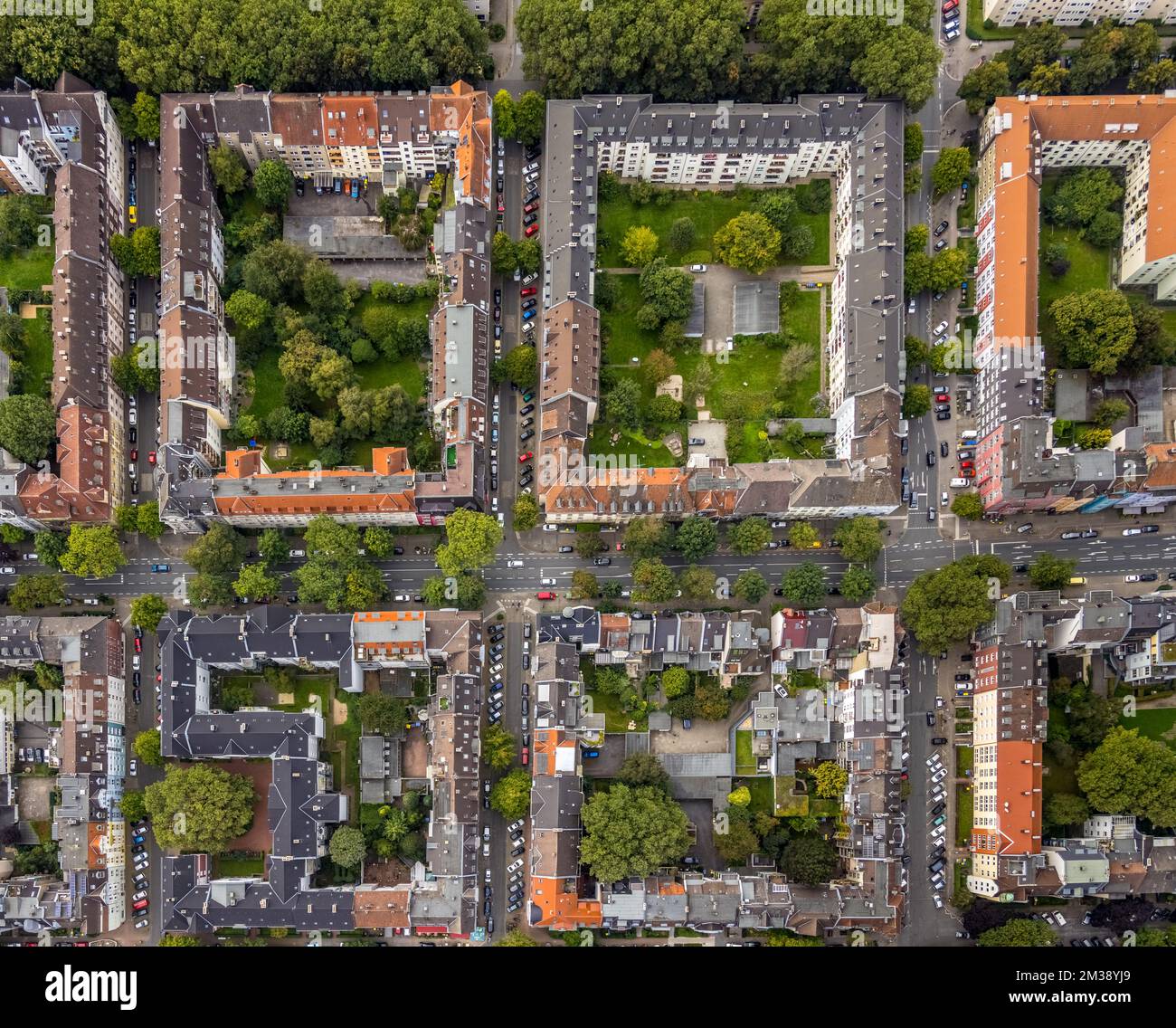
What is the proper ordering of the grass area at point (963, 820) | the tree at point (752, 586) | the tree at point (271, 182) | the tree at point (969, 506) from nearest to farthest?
1. the tree at point (752, 586)
2. the grass area at point (963, 820)
3. the tree at point (969, 506)
4. the tree at point (271, 182)

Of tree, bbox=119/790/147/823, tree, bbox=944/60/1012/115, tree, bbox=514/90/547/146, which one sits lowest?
tree, bbox=119/790/147/823

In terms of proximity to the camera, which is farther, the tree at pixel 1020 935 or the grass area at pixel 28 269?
the grass area at pixel 28 269

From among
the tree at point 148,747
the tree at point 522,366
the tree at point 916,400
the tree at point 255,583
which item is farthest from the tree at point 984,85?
the tree at point 148,747

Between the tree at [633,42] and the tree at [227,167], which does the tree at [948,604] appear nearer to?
the tree at [633,42]

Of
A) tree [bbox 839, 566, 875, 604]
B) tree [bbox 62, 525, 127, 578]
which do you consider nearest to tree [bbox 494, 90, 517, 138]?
tree [bbox 62, 525, 127, 578]

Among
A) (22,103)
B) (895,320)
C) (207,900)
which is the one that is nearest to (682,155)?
(895,320)

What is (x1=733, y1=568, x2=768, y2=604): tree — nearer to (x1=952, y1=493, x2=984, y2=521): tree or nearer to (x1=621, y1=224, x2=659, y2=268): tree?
(x1=952, y1=493, x2=984, y2=521): tree
